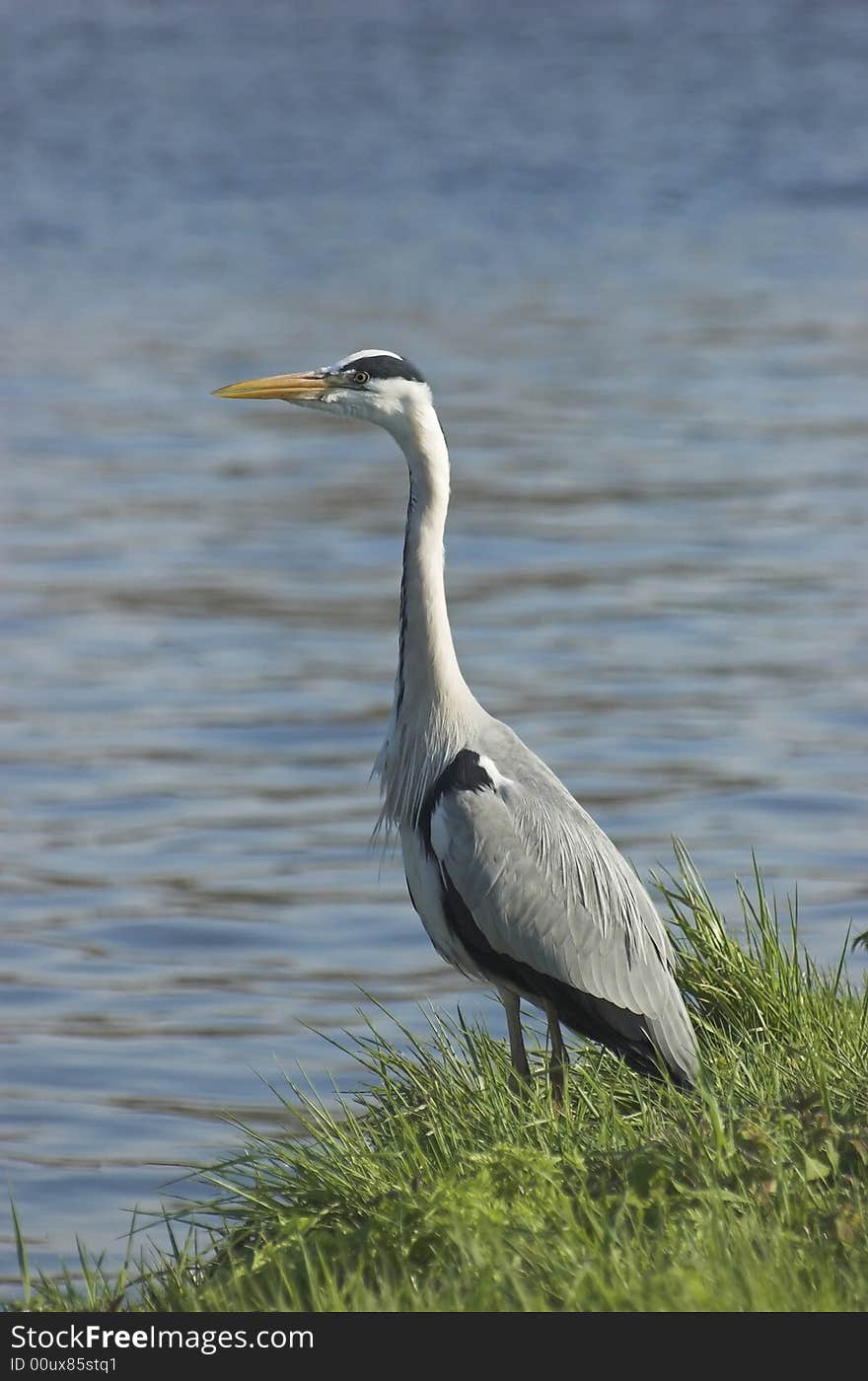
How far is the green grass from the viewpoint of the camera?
4.30 meters

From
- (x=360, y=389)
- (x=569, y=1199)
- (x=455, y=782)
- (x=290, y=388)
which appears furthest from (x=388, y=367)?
(x=569, y=1199)

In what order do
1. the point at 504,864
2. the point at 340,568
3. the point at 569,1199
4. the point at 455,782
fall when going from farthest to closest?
the point at 340,568
the point at 455,782
the point at 504,864
the point at 569,1199

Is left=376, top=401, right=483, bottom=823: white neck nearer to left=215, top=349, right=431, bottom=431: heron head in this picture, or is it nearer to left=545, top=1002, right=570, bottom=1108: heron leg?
left=215, top=349, right=431, bottom=431: heron head

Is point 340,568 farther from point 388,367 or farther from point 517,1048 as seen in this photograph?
point 517,1048

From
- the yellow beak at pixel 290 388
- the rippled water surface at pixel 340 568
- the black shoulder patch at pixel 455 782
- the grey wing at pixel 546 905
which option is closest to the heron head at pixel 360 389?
the yellow beak at pixel 290 388

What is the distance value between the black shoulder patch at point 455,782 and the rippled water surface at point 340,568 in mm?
1325

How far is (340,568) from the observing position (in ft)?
45.5

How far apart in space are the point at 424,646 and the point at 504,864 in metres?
0.68

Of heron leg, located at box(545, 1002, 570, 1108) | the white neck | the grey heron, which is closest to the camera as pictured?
heron leg, located at box(545, 1002, 570, 1108)

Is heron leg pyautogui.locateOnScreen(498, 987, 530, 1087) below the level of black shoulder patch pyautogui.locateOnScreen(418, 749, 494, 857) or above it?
below

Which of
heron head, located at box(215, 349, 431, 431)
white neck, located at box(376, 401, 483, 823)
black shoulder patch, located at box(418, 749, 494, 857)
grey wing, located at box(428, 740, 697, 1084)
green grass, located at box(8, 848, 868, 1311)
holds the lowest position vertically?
green grass, located at box(8, 848, 868, 1311)

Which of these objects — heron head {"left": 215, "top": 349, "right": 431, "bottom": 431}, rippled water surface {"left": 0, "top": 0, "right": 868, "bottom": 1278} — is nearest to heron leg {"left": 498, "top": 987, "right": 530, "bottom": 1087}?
rippled water surface {"left": 0, "top": 0, "right": 868, "bottom": 1278}

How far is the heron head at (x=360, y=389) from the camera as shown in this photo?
6.42 m

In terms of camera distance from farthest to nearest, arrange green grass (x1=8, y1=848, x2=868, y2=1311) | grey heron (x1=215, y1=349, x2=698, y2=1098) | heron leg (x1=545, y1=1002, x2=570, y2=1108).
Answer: grey heron (x1=215, y1=349, x2=698, y2=1098) → heron leg (x1=545, y1=1002, x2=570, y2=1108) → green grass (x1=8, y1=848, x2=868, y2=1311)
